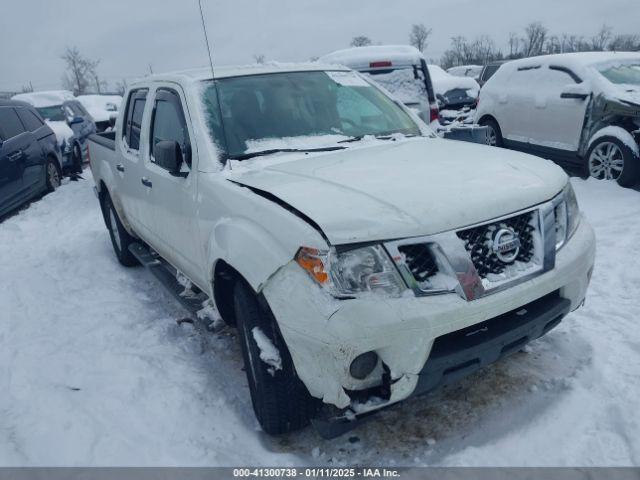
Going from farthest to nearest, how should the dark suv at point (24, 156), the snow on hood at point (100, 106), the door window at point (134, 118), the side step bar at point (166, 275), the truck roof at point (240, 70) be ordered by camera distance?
the snow on hood at point (100, 106) < the dark suv at point (24, 156) < the door window at point (134, 118) < the side step bar at point (166, 275) < the truck roof at point (240, 70)

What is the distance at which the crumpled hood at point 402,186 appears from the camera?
2125 millimetres

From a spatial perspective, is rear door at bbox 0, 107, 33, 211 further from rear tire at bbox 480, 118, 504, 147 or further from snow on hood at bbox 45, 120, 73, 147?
rear tire at bbox 480, 118, 504, 147

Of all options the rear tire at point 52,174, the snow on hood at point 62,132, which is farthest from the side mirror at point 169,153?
the snow on hood at point 62,132

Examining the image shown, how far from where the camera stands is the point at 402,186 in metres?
2.39

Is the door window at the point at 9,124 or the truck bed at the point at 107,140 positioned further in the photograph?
the door window at the point at 9,124

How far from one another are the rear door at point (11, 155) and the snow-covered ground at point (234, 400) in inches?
151

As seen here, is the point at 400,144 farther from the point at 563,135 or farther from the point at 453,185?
the point at 563,135

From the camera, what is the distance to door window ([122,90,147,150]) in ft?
13.9

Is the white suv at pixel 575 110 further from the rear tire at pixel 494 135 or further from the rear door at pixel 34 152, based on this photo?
the rear door at pixel 34 152

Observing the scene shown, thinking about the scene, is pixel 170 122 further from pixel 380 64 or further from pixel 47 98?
pixel 47 98

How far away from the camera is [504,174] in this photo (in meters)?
2.55

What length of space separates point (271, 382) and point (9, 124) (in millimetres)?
7847

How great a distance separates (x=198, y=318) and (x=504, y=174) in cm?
204

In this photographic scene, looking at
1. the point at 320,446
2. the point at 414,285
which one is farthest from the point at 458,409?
the point at 414,285
